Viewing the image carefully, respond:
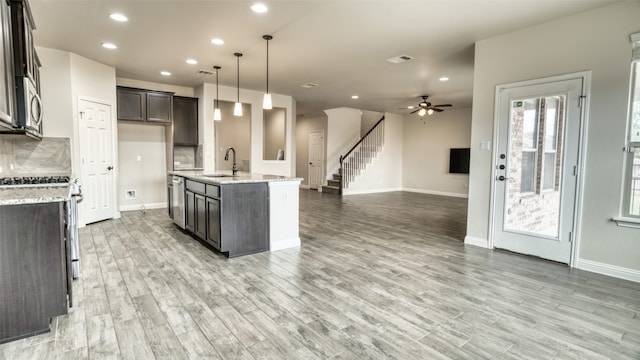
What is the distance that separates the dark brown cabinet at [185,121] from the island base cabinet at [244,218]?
3.70 meters

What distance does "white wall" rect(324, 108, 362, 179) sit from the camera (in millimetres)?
10844

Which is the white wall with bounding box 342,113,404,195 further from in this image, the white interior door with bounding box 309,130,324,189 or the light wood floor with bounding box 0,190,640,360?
the light wood floor with bounding box 0,190,640,360

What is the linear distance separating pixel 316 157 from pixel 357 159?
1.67 m

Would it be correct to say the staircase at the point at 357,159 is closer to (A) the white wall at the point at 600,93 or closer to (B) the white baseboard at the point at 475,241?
(B) the white baseboard at the point at 475,241

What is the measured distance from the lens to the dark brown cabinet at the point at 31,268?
2135 millimetres

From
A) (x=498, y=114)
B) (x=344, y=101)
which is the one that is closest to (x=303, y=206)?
→ (x=344, y=101)

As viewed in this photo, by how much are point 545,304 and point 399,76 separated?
15.4 ft

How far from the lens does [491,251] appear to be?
424cm

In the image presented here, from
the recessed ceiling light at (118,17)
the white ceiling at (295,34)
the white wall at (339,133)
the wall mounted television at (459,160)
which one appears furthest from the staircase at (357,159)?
the recessed ceiling light at (118,17)

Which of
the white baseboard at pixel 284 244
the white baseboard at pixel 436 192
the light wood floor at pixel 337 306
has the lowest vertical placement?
the light wood floor at pixel 337 306

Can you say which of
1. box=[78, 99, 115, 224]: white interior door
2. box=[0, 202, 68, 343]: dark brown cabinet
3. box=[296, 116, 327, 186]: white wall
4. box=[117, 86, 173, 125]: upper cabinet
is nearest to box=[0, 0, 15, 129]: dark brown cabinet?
box=[0, 202, 68, 343]: dark brown cabinet

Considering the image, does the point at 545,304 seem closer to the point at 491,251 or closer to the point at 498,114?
the point at 491,251

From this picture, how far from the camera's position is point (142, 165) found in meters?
6.93

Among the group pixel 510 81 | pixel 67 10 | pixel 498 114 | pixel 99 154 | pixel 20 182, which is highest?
pixel 67 10
